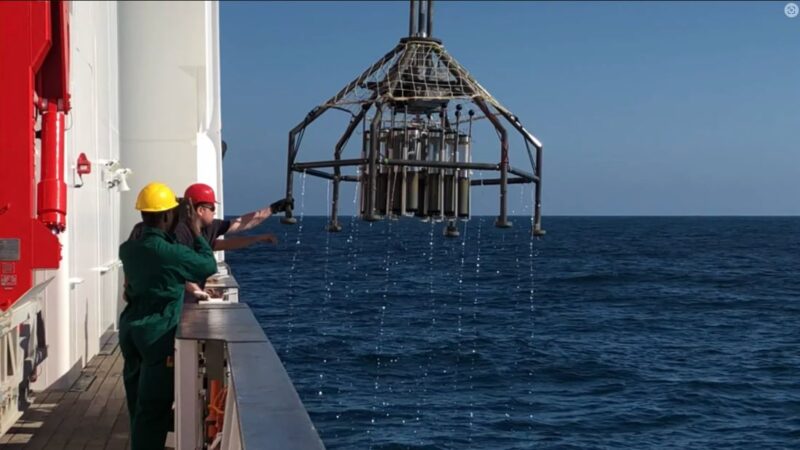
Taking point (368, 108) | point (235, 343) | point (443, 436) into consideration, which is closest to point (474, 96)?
point (368, 108)

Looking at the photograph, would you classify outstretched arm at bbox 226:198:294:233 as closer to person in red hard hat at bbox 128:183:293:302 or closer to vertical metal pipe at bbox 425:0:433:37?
person in red hard hat at bbox 128:183:293:302

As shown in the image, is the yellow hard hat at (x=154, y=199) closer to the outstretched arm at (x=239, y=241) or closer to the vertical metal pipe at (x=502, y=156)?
the outstretched arm at (x=239, y=241)

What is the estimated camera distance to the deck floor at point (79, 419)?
7.42 metres

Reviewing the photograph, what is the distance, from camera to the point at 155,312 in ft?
19.5

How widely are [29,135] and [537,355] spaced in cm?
2244

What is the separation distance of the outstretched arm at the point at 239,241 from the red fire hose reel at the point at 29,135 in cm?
104

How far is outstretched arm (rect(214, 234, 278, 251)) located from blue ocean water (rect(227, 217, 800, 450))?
89.2 inches

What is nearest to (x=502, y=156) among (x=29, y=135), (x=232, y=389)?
(x=29, y=135)

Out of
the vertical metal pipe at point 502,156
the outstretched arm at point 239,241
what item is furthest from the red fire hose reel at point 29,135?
the vertical metal pipe at point 502,156

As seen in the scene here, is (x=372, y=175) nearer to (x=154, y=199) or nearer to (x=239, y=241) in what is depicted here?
(x=239, y=241)

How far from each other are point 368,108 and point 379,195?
0.93 meters

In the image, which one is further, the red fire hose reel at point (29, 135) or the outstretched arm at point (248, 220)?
the outstretched arm at point (248, 220)

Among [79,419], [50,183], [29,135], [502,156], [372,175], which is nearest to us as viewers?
[29,135]

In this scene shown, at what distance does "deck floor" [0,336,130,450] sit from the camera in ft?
24.3
